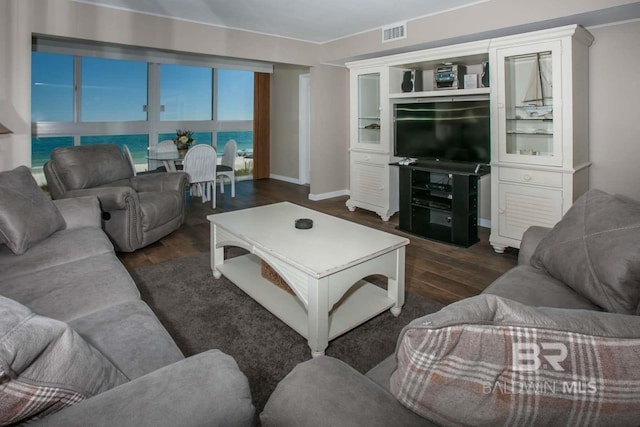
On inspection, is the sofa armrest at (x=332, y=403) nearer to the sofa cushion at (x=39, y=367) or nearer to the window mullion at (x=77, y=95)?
the sofa cushion at (x=39, y=367)

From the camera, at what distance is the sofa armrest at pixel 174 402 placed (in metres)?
0.78

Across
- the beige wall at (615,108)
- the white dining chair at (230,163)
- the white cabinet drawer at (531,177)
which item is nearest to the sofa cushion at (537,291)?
the white cabinet drawer at (531,177)

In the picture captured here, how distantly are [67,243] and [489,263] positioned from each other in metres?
3.22

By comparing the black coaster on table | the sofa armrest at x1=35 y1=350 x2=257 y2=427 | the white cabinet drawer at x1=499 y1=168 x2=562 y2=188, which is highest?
the white cabinet drawer at x1=499 y1=168 x2=562 y2=188

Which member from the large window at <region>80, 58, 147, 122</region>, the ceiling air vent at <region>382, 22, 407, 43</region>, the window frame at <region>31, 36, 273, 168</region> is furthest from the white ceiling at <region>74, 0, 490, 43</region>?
the large window at <region>80, 58, 147, 122</region>

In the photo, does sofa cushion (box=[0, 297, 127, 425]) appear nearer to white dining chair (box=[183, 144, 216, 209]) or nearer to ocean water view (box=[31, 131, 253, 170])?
white dining chair (box=[183, 144, 216, 209])

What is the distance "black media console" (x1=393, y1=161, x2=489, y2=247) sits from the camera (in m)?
3.91

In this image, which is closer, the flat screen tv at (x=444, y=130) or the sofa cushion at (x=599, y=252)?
the sofa cushion at (x=599, y=252)

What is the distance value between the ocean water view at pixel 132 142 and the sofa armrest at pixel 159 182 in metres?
2.41

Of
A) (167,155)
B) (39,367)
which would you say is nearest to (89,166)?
(167,155)

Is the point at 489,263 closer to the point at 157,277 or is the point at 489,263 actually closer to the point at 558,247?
the point at 558,247

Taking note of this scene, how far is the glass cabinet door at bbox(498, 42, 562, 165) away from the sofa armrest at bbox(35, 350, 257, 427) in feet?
11.3

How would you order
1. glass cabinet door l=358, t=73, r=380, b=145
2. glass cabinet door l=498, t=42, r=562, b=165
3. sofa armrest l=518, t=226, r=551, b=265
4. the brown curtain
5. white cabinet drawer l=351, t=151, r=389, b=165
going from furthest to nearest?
the brown curtain, glass cabinet door l=358, t=73, r=380, b=145, white cabinet drawer l=351, t=151, r=389, b=165, glass cabinet door l=498, t=42, r=562, b=165, sofa armrest l=518, t=226, r=551, b=265

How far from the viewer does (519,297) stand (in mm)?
1635
